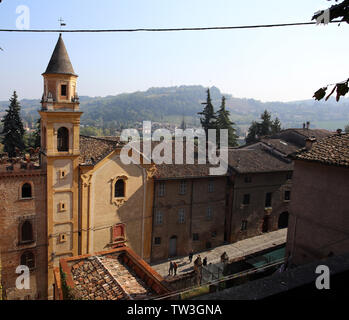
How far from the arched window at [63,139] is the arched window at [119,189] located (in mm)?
5246

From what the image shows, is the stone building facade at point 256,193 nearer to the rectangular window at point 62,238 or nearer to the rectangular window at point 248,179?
the rectangular window at point 248,179

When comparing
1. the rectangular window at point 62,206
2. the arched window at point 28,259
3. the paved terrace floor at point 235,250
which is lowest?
the paved terrace floor at point 235,250

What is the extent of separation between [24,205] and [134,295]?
47.3ft

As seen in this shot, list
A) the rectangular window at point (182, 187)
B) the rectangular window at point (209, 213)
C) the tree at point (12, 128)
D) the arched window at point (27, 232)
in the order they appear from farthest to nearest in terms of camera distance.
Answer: the tree at point (12, 128) → the rectangular window at point (209, 213) → the rectangular window at point (182, 187) → the arched window at point (27, 232)

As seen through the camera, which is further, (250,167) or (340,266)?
(250,167)

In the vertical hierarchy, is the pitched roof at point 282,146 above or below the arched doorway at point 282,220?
above

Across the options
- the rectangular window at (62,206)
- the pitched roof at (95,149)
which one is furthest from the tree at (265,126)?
the rectangular window at (62,206)

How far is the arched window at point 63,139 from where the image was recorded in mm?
24906

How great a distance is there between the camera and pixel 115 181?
27344mm

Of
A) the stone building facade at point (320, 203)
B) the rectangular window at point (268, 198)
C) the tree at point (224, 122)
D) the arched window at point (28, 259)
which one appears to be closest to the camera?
the stone building facade at point (320, 203)

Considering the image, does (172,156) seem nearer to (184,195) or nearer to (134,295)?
(184,195)

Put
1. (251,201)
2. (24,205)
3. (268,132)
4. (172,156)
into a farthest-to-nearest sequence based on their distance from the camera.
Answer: (268,132), (251,201), (172,156), (24,205)

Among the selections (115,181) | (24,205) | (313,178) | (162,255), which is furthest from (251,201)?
(24,205)
